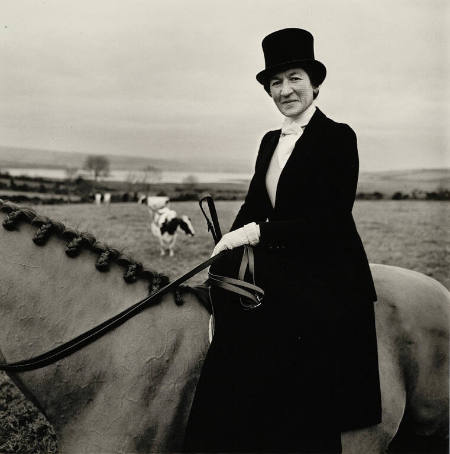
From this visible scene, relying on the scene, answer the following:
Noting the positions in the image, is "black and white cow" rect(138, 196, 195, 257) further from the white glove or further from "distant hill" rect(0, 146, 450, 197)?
the white glove

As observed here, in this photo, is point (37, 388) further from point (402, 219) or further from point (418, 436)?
point (402, 219)

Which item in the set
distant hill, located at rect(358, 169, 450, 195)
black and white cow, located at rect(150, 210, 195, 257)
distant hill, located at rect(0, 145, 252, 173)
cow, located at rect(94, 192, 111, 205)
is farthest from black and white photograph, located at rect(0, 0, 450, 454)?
cow, located at rect(94, 192, 111, 205)

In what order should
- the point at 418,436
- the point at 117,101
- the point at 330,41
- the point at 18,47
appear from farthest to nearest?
the point at 117,101
the point at 18,47
the point at 330,41
the point at 418,436

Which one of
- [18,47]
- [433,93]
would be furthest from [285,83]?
[18,47]

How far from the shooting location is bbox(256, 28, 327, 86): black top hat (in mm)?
2312

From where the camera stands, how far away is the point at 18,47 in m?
7.55

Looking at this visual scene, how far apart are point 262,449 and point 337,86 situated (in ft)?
22.1

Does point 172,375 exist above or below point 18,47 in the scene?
below

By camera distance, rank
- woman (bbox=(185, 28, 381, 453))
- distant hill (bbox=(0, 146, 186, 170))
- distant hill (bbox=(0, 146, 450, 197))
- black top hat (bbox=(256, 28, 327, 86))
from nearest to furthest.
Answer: woman (bbox=(185, 28, 381, 453)), black top hat (bbox=(256, 28, 327, 86)), distant hill (bbox=(0, 146, 450, 197)), distant hill (bbox=(0, 146, 186, 170))

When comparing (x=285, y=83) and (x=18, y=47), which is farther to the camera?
(x=18, y=47)

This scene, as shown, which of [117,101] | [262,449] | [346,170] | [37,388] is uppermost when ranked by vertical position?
[117,101]

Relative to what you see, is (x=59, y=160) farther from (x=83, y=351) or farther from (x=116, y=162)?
(x=83, y=351)

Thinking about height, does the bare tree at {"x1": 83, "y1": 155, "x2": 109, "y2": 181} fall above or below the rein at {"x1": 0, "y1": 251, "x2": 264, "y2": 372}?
above

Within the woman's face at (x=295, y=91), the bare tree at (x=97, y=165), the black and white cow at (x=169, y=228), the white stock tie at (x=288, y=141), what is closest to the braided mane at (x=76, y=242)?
the white stock tie at (x=288, y=141)
